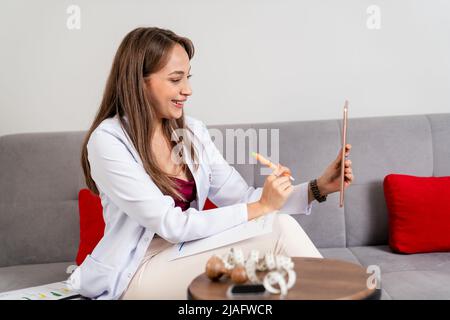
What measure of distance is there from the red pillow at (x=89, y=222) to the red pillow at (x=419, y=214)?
2.16 feet

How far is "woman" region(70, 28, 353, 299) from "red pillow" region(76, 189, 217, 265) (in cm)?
36

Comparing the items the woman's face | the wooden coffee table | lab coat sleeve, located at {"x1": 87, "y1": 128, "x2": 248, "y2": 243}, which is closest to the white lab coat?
lab coat sleeve, located at {"x1": 87, "y1": 128, "x2": 248, "y2": 243}

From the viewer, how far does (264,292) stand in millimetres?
1288

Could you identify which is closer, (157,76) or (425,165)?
(157,76)

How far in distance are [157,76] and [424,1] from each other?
1357mm

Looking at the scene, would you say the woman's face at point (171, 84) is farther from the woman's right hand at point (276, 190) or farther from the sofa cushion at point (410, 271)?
the sofa cushion at point (410, 271)

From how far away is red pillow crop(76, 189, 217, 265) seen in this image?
224 centimetres

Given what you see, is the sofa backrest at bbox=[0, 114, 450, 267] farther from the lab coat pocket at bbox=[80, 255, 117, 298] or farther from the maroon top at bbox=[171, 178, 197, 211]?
the lab coat pocket at bbox=[80, 255, 117, 298]

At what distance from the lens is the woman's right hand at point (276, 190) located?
5.40ft

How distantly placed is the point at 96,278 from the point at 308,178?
969mm

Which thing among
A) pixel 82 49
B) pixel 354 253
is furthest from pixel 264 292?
pixel 82 49

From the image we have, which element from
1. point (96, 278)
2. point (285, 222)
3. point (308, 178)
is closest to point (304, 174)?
point (308, 178)

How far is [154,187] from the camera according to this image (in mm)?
1729
